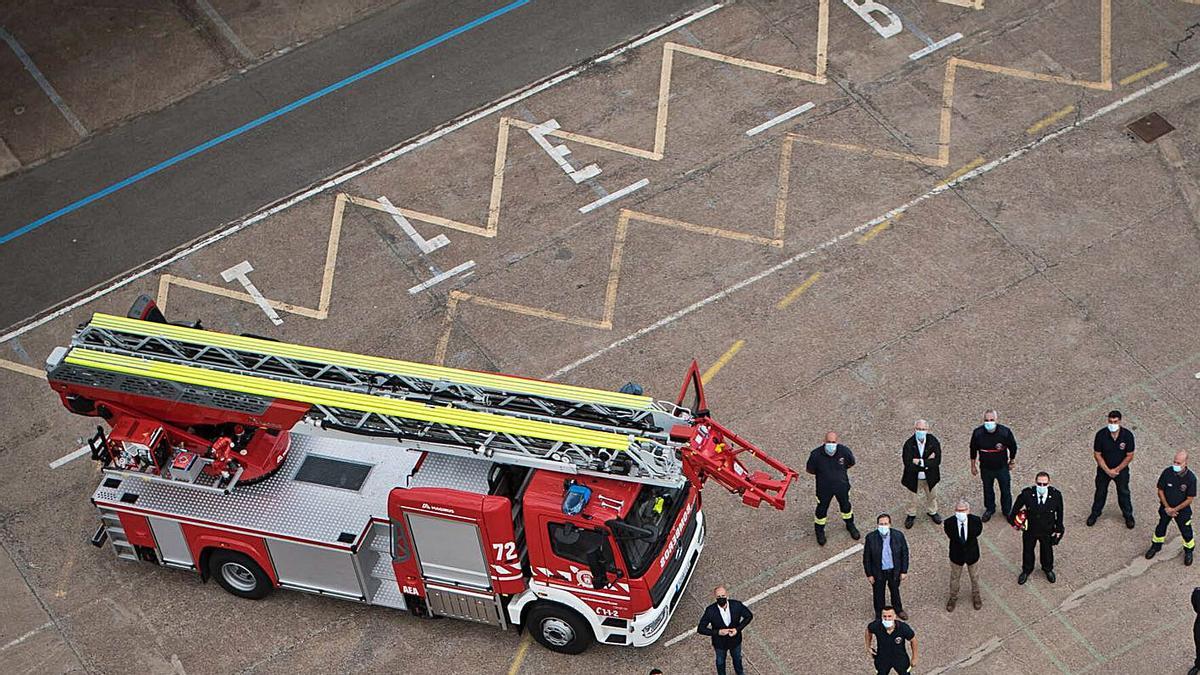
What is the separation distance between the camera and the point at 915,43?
28188mm

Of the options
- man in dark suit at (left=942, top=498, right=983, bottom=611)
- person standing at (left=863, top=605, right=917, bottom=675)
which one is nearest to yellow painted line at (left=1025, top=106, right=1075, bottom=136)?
man in dark suit at (left=942, top=498, right=983, bottom=611)

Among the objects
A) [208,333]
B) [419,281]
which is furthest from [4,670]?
[419,281]

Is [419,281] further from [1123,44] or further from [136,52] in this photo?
[1123,44]

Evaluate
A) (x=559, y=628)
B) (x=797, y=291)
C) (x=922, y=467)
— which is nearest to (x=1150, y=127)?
(x=797, y=291)

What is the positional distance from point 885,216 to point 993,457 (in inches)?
225

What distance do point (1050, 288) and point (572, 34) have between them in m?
9.41

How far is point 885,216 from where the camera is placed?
25.5 meters

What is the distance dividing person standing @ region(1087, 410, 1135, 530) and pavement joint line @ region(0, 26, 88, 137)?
17.0 metres

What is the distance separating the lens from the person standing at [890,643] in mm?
18469

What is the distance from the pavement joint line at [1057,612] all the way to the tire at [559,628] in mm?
5080

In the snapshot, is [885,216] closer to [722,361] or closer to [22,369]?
[722,361]

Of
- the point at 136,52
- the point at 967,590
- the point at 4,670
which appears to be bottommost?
the point at 967,590

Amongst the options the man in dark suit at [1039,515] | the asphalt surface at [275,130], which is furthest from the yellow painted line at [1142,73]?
the man in dark suit at [1039,515]

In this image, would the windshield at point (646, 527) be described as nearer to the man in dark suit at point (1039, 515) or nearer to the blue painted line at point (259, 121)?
the man in dark suit at point (1039, 515)
